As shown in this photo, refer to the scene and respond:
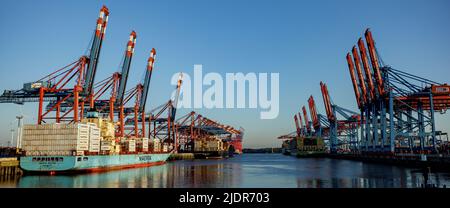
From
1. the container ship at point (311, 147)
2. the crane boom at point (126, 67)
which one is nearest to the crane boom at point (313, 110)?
the container ship at point (311, 147)

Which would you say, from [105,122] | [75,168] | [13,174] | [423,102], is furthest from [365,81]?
[13,174]

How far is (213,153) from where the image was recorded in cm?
14675

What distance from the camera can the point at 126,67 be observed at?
8338 cm

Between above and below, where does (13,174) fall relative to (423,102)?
below

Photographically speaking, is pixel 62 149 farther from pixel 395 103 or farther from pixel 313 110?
pixel 313 110

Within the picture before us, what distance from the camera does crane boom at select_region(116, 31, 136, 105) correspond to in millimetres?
81062

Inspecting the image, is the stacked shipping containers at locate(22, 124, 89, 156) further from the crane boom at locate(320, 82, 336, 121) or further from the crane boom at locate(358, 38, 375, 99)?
the crane boom at locate(320, 82, 336, 121)

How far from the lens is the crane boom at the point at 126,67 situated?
266ft

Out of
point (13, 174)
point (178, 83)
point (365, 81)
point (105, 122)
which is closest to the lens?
point (13, 174)

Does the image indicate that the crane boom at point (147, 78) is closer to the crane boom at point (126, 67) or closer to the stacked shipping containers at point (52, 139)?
the crane boom at point (126, 67)

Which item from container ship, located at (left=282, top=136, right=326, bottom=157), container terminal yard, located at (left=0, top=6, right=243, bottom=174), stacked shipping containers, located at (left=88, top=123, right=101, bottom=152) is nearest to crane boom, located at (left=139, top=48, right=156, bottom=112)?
container terminal yard, located at (left=0, top=6, right=243, bottom=174)

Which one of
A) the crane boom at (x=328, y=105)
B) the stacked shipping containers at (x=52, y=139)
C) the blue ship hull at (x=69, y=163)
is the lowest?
the blue ship hull at (x=69, y=163)
